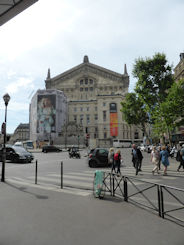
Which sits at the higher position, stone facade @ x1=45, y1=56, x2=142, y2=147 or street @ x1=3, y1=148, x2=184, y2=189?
stone facade @ x1=45, y1=56, x2=142, y2=147

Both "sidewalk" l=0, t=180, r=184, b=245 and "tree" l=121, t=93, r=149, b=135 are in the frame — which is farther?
"tree" l=121, t=93, r=149, b=135

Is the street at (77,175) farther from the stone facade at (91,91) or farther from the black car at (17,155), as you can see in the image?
the stone facade at (91,91)

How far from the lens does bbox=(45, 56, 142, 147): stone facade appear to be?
8581cm

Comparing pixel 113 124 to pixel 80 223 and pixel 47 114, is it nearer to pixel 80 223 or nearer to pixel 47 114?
pixel 47 114

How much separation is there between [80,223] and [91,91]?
309ft

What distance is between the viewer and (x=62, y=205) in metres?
5.90

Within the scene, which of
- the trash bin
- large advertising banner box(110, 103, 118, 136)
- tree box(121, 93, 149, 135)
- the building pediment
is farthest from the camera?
the building pediment

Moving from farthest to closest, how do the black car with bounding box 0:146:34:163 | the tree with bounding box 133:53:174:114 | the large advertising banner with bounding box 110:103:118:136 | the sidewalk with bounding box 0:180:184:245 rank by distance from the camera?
the large advertising banner with bounding box 110:103:118:136 → the tree with bounding box 133:53:174:114 → the black car with bounding box 0:146:34:163 → the sidewalk with bounding box 0:180:184:245

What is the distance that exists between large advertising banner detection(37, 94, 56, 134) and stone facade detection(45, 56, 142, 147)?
60.9 ft

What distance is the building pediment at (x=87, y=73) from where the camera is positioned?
9650 cm

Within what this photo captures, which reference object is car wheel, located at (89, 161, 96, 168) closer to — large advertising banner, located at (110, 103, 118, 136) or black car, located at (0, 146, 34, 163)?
black car, located at (0, 146, 34, 163)

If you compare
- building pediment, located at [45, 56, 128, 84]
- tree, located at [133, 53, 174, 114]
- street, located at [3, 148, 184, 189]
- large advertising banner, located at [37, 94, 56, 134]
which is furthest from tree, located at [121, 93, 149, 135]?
building pediment, located at [45, 56, 128, 84]

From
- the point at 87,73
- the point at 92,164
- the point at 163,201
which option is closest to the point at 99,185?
the point at 163,201

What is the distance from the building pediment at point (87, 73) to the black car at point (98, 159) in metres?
84.0
